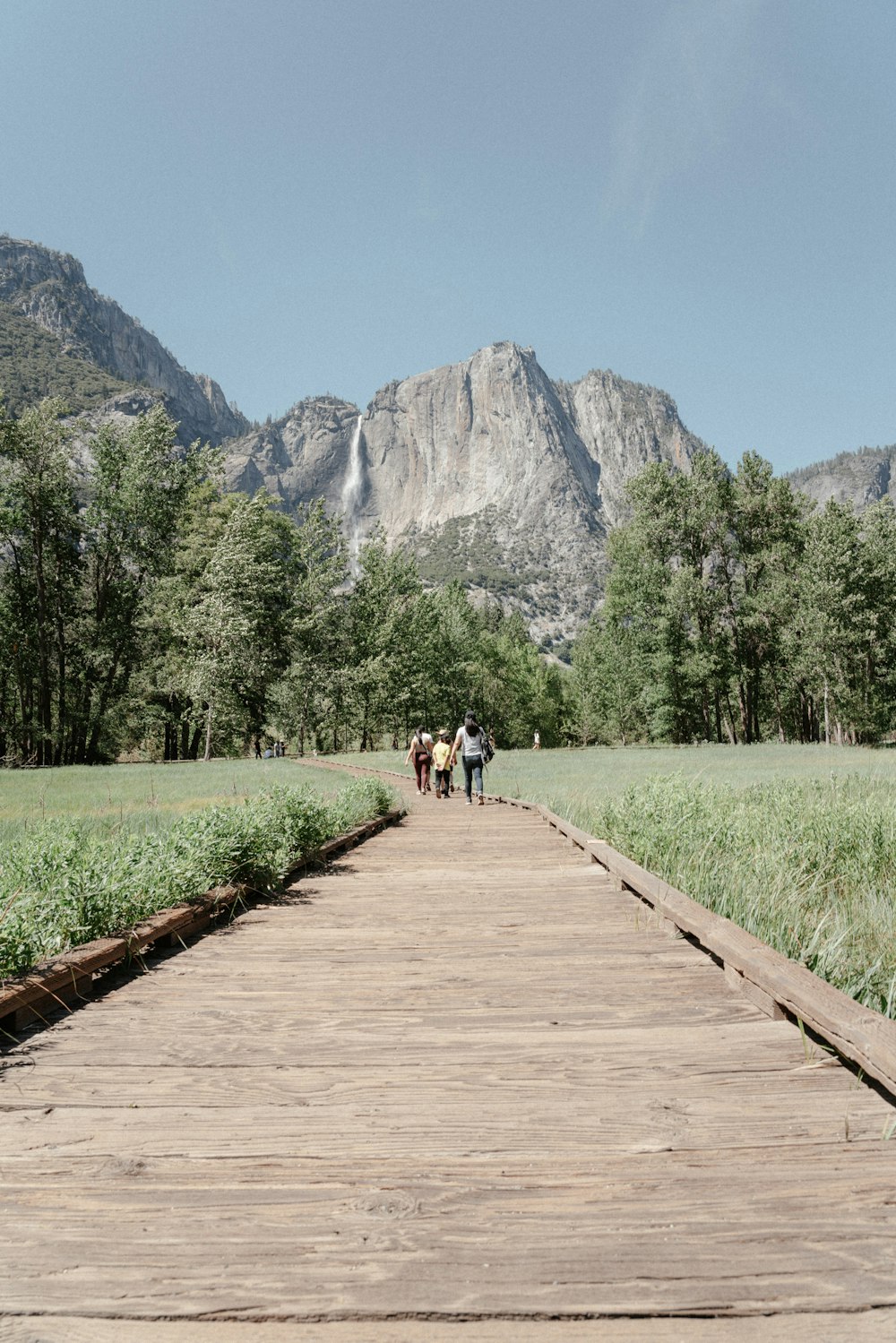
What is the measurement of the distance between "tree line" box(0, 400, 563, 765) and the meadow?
26356 mm

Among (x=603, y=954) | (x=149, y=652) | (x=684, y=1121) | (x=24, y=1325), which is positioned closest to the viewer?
(x=24, y=1325)

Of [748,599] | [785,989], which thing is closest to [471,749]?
[785,989]

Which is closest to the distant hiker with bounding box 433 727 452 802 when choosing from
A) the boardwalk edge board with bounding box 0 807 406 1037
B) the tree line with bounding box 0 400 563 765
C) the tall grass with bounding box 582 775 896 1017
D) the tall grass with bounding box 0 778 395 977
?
the tall grass with bounding box 582 775 896 1017

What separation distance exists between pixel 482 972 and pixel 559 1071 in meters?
1.42

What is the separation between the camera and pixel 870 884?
278 inches

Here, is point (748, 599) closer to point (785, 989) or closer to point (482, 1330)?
point (785, 989)

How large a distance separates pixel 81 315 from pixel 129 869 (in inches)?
7877

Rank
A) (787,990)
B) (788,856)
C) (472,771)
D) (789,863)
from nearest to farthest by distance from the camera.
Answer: (787,990), (789,863), (788,856), (472,771)

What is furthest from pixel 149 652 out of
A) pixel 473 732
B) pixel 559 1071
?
pixel 559 1071

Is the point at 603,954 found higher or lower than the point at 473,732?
lower

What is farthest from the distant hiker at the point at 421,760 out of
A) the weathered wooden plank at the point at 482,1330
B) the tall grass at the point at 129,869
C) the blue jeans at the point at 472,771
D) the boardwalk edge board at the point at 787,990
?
the weathered wooden plank at the point at 482,1330

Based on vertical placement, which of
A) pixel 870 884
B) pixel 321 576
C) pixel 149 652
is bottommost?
pixel 870 884

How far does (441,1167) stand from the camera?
2.19 m

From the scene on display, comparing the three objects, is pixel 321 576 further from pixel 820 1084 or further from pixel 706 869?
pixel 820 1084
